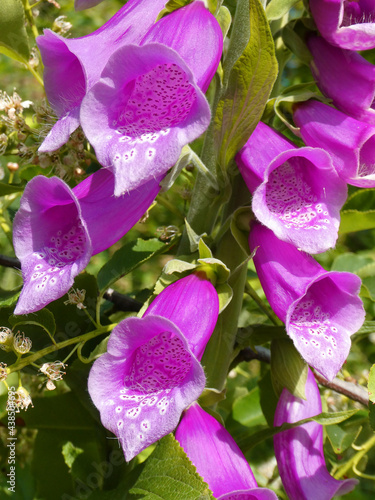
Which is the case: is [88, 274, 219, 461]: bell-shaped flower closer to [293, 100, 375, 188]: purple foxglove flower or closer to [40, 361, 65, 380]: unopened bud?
[40, 361, 65, 380]: unopened bud

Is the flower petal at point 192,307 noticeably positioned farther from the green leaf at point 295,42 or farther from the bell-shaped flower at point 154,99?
the green leaf at point 295,42

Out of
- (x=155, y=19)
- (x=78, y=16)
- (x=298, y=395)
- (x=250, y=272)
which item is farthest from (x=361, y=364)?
(x=78, y=16)

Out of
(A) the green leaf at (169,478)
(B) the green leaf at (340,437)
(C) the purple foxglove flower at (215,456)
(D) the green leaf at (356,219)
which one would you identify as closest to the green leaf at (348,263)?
(D) the green leaf at (356,219)

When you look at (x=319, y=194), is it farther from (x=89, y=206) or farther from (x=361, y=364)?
(x=361, y=364)

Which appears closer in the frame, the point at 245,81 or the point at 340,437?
the point at 245,81

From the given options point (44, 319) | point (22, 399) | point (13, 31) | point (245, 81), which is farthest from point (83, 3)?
point (22, 399)

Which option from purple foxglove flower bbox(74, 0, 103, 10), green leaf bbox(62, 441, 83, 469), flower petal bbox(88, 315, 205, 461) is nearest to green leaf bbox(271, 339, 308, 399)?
flower petal bbox(88, 315, 205, 461)

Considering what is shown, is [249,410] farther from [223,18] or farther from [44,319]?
[223,18]
